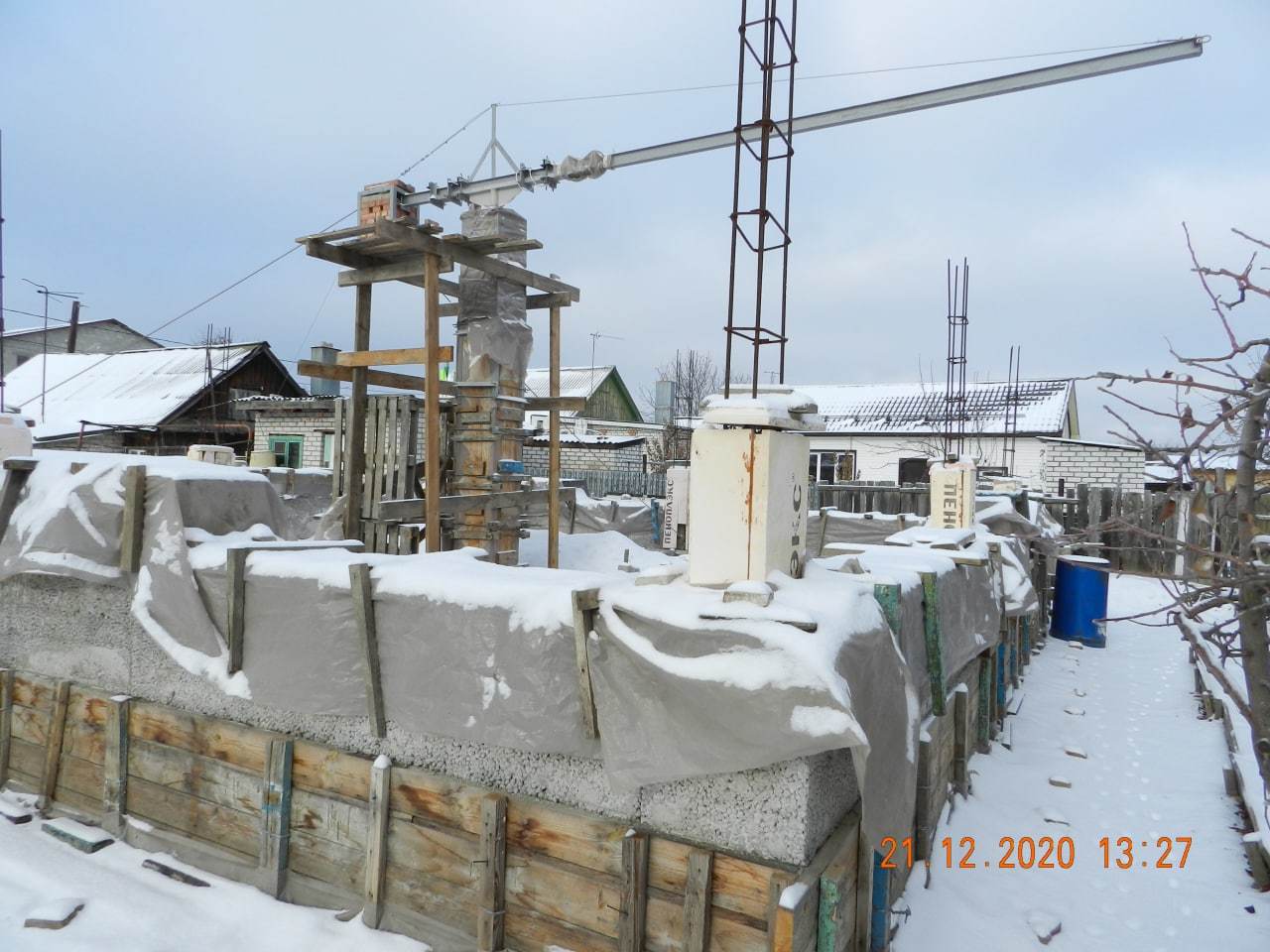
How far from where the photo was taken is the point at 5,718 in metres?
5.08

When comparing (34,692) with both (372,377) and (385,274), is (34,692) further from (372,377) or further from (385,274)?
(385,274)

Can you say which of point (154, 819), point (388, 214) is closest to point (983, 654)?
point (154, 819)

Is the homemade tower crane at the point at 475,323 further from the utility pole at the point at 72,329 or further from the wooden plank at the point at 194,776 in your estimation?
the utility pole at the point at 72,329

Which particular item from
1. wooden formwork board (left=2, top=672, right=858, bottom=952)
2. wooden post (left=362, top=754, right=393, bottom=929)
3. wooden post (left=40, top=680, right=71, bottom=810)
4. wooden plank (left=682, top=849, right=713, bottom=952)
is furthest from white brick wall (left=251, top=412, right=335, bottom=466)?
wooden plank (left=682, top=849, right=713, bottom=952)

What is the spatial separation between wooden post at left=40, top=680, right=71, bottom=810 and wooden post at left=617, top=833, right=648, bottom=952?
3.81 meters

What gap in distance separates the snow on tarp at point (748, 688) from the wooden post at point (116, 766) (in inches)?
123

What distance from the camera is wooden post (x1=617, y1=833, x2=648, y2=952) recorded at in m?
3.01

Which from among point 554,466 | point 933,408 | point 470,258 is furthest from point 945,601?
point 933,408

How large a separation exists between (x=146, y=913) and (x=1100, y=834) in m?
5.43

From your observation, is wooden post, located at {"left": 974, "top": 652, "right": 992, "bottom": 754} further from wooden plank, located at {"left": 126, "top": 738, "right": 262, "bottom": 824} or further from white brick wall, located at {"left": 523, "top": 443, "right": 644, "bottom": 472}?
white brick wall, located at {"left": 523, "top": 443, "right": 644, "bottom": 472}

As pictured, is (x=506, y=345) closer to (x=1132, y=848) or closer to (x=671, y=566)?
(x=671, y=566)

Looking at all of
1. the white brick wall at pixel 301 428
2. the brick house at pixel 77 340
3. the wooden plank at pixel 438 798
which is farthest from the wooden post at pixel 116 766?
the brick house at pixel 77 340

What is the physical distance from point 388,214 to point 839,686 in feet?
21.0

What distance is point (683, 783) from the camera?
3.01m
